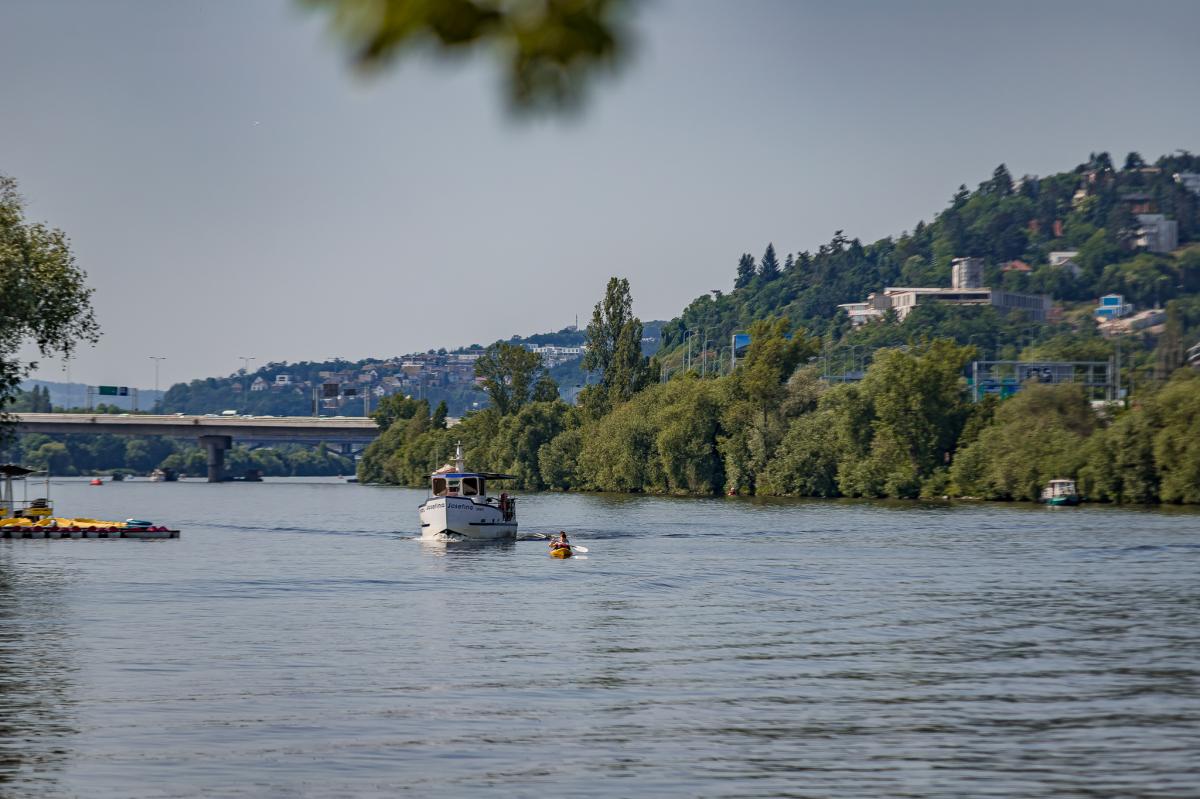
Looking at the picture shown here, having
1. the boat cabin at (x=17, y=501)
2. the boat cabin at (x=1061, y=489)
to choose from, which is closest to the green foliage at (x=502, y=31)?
the boat cabin at (x=17, y=501)

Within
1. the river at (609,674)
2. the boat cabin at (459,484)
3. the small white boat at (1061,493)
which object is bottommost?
the river at (609,674)

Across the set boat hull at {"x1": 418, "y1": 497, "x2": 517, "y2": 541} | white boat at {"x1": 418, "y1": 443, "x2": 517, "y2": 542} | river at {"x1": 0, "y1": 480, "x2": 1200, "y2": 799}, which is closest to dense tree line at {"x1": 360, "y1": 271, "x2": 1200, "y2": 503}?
river at {"x1": 0, "y1": 480, "x2": 1200, "y2": 799}

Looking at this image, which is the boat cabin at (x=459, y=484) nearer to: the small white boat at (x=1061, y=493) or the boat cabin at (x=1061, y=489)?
the small white boat at (x=1061, y=493)

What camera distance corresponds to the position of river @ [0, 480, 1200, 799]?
1097 inches

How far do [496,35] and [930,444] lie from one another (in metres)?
144

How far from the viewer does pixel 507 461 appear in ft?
646

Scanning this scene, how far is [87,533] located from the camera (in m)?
91.2

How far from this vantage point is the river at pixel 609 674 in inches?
1097

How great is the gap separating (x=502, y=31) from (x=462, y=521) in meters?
84.8

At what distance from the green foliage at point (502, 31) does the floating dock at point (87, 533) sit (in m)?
88.6

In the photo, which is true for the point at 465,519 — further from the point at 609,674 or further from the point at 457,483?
the point at 609,674

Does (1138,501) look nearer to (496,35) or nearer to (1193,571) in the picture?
(1193,571)

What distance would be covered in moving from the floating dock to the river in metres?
12.5

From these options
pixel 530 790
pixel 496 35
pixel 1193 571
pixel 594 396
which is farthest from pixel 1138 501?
pixel 496 35
